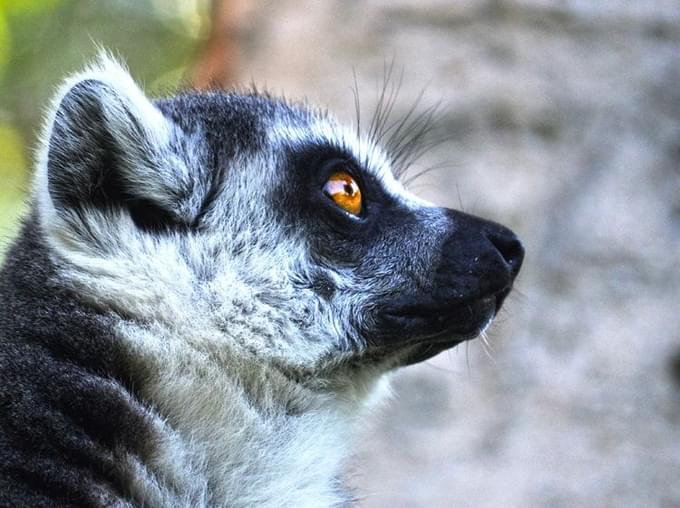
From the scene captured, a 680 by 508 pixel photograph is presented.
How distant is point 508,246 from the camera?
10.4 ft

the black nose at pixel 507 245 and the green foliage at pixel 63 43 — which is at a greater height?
the green foliage at pixel 63 43

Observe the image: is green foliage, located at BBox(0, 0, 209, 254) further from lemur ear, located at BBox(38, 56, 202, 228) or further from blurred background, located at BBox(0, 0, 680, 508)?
lemur ear, located at BBox(38, 56, 202, 228)

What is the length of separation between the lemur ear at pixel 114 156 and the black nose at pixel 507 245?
980 mm

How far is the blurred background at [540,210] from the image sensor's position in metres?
5.81

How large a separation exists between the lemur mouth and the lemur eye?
1.21 ft

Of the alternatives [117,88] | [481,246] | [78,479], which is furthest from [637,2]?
[78,479]

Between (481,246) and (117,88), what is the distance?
4.15 feet

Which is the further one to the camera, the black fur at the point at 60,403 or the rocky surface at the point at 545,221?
the rocky surface at the point at 545,221

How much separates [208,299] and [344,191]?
0.66 meters

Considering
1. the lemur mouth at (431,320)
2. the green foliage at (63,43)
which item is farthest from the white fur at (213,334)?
the green foliage at (63,43)

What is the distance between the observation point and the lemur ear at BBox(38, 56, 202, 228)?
280cm

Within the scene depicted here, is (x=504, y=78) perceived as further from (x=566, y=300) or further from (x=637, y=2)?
(x=566, y=300)

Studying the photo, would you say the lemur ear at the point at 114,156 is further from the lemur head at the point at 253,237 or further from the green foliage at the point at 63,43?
the green foliage at the point at 63,43

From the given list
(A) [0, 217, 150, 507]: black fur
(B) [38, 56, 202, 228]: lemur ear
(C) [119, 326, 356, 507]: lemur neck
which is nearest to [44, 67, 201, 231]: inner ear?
(B) [38, 56, 202, 228]: lemur ear
